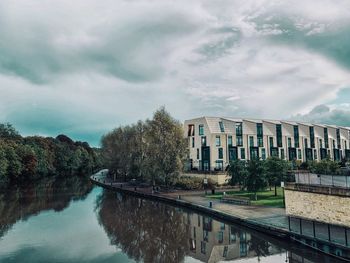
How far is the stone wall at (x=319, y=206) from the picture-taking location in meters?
20.4

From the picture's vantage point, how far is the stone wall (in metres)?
20.4

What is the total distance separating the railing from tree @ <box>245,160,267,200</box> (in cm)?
1149

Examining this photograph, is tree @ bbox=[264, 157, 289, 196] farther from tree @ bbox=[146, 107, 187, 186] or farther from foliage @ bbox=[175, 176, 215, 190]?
tree @ bbox=[146, 107, 187, 186]

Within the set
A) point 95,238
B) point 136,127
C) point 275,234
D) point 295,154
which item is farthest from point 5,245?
point 295,154

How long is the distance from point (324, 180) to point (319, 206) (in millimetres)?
2062

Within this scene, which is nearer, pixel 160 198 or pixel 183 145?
pixel 160 198

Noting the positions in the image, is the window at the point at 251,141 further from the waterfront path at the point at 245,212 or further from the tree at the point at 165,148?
the waterfront path at the point at 245,212

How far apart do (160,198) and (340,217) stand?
2810cm

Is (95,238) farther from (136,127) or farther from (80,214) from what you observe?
(136,127)

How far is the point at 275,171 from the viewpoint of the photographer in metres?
38.4

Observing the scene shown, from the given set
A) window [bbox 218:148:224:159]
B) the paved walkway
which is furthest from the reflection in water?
window [bbox 218:148:224:159]

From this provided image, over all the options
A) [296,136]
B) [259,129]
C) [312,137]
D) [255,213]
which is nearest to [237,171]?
[255,213]

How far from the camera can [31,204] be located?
140 ft

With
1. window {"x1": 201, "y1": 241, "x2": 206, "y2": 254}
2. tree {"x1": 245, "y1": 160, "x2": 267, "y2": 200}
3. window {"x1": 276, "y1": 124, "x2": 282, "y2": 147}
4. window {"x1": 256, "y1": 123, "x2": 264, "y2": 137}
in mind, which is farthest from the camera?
window {"x1": 276, "y1": 124, "x2": 282, "y2": 147}
